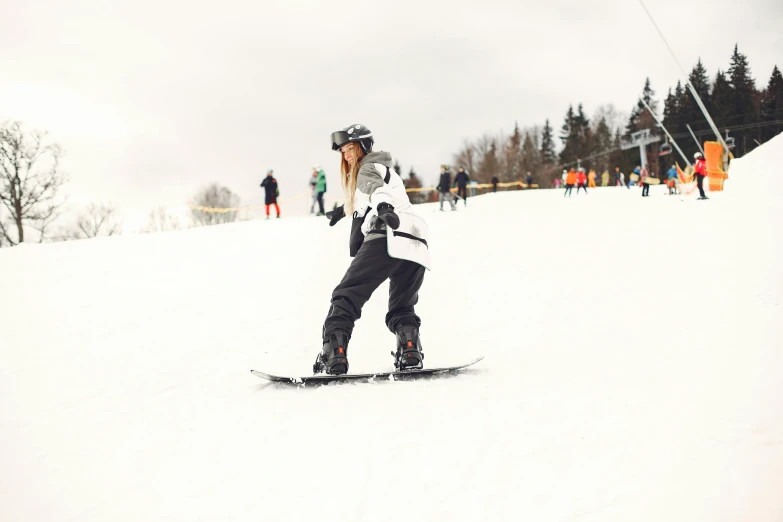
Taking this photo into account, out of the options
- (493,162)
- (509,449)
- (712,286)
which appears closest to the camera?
(509,449)

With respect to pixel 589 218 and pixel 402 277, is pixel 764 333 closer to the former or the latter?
pixel 402 277

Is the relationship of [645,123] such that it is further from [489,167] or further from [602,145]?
[489,167]

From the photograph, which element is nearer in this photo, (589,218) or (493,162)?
(589,218)

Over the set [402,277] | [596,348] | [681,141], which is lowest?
[596,348]

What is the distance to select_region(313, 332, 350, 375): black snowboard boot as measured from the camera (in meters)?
3.72

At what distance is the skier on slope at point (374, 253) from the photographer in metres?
3.79

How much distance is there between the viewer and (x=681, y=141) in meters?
60.6

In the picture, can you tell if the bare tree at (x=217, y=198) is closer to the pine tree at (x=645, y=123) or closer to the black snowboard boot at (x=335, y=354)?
the pine tree at (x=645, y=123)

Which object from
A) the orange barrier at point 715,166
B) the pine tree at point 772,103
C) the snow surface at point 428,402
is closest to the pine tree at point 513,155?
the pine tree at point 772,103

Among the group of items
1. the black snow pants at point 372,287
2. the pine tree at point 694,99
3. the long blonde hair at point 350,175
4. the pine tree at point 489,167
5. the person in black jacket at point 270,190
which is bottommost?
the black snow pants at point 372,287

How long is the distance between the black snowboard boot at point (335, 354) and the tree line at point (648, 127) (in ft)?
91.9

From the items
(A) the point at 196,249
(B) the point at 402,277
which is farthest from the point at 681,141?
(B) the point at 402,277

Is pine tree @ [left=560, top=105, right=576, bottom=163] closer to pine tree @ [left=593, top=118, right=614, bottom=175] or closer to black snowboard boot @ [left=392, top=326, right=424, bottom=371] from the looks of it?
pine tree @ [left=593, top=118, right=614, bottom=175]

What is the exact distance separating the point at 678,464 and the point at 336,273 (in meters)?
7.50
